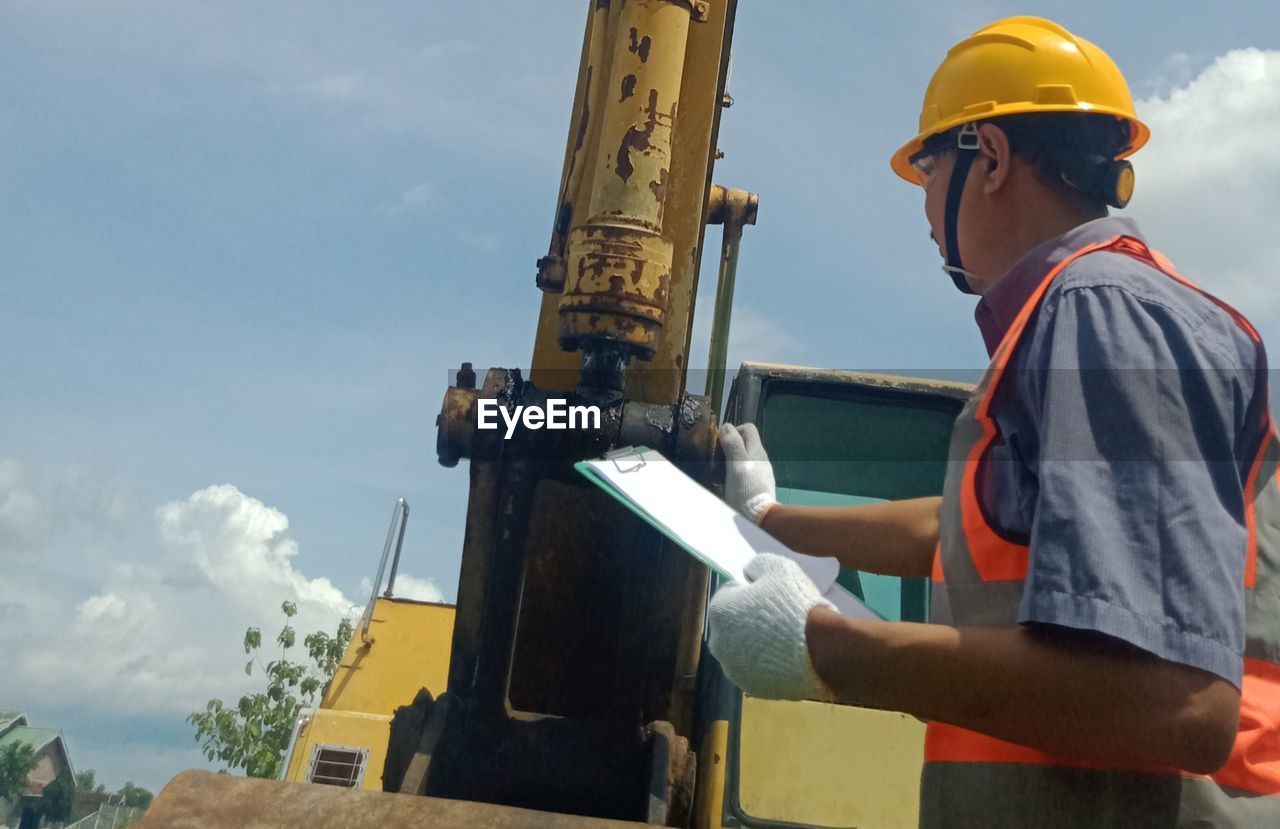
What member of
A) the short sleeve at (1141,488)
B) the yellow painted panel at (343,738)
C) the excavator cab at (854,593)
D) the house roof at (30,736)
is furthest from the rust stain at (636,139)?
the house roof at (30,736)

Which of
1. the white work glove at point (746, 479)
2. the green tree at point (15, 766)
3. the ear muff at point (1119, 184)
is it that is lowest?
the green tree at point (15, 766)

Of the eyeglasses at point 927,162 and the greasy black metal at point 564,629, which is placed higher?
the eyeglasses at point 927,162

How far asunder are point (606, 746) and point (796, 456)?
1537 mm

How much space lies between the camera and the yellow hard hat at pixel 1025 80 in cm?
201

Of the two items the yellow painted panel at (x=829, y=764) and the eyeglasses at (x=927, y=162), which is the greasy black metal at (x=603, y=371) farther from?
the yellow painted panel at (x=829, y=764)

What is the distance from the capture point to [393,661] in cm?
508

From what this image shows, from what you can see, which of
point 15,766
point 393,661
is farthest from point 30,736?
point 393,661

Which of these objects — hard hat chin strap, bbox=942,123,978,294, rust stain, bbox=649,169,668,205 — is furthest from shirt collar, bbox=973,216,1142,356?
rust stain, bbox=649,169,668,205

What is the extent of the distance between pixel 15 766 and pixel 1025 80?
90.3 meters

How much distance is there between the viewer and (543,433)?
255cm

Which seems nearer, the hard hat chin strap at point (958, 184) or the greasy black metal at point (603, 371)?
the hard hat chin strap at point (958, 184)

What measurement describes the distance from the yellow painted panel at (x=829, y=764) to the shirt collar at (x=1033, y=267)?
5.10 ft

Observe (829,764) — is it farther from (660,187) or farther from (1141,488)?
(1141,488)

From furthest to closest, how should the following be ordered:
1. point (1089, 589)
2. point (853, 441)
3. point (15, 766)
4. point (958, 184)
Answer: point (15, 766) → point (853, 441) → point (958, 184) → point (1089, 589)
